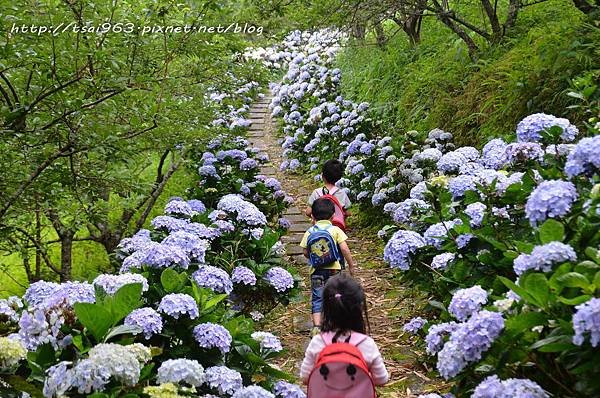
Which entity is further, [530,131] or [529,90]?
[529,90]

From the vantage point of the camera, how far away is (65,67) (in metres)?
3.59

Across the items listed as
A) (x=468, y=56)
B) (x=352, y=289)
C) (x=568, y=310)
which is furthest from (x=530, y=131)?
(x=468, y=56)

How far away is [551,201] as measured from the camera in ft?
7.09

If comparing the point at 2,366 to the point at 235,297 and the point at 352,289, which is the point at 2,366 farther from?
the point at 235,297

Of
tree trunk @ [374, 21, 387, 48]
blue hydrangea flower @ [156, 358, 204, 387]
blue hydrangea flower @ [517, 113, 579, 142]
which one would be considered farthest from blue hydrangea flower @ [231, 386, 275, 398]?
tree trunk @ [374, 21, 387, 48]

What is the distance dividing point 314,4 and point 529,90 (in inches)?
107

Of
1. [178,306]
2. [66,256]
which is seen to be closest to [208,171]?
[66,256]

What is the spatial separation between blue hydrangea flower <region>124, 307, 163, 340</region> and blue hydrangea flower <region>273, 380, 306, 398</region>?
0.57 metres

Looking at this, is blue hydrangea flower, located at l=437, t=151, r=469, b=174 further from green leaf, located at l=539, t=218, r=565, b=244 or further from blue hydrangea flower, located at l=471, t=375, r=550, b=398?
blue hydrangea flower, located at l=471, t=375, r=550, b=398

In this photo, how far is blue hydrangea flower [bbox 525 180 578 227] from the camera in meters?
2.15

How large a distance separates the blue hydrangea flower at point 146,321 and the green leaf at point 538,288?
1.41 metres

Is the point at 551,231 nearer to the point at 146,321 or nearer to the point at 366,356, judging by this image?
the point at 366,356

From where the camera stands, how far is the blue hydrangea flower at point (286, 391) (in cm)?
270

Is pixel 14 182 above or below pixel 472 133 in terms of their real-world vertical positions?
above
